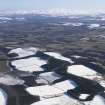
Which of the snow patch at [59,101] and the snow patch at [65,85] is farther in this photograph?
the snow patch at [65,85]

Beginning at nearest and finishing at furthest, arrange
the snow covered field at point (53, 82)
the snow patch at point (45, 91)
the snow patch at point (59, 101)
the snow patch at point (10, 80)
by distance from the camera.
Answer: the snow patch at point (59, 101), the snow covered field at point (53, 82), the snow patch at point (45, 91), the snow patch at point (10, 80)

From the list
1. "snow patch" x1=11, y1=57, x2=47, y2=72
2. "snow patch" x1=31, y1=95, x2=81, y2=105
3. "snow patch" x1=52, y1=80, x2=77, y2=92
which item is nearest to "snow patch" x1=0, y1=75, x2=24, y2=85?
"snow patch" x1=11, y1=57, x2=47, y2=72

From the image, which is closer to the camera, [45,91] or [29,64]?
[45,91]

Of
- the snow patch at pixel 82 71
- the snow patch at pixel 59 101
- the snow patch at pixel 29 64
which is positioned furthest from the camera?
the snow patch at pixel 29 64

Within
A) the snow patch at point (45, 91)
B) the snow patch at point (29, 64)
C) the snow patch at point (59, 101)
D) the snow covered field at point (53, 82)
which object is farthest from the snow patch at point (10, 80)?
the snow patch at point (59, 101)

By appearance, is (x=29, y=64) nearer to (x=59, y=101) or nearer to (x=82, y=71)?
(x=82, y=71)

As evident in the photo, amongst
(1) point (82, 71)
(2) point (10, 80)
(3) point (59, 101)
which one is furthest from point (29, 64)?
(3) point (59, 101)

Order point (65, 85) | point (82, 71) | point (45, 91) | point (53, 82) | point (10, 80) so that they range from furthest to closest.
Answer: point (82, 71)
point (10, 80)
point (53, 82)
point (65, 85)
point (45, 91)

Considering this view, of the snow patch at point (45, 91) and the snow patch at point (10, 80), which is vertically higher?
the snow patch at point (45, 91)

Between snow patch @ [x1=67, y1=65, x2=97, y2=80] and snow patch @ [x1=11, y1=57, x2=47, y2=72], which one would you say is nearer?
snow patch @ [x1=67, y1=65, x2=97, y2=80]

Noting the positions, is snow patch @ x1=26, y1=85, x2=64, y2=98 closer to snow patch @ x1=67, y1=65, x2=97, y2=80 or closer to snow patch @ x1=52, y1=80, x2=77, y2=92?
snow patch @ x1=52, y1=80, x2=77, y2=92

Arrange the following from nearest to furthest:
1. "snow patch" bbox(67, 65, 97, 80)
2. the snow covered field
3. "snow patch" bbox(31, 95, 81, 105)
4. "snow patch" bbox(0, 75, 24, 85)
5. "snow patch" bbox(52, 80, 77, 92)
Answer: "snow patch" bbox(31, 95, 81, 105) → the snow covered field → "snow patch" bbox(52, 80, 77, 92) → "snow patch" bbox(0, 75, 24, 85) → "snow patch" bbox(67, 65, 97, 80)

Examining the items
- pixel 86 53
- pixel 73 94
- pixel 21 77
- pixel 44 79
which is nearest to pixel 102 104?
pixel 73 94

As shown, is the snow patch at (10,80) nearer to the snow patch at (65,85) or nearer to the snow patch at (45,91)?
the snow patch at (45,91)
